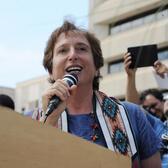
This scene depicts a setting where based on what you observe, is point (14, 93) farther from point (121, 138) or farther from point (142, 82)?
point (121, 138)

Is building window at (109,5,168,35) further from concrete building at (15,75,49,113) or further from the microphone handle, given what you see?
the microphone handle

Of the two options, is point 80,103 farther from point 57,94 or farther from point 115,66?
point 115,66

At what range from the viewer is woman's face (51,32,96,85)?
2230 millimetres

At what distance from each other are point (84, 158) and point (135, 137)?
942mm

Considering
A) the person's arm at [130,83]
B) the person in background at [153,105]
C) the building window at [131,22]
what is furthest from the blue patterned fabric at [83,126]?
the building window at [131,22]

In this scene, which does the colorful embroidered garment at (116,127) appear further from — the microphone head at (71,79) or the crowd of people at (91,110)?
the microphone head at (71,79)

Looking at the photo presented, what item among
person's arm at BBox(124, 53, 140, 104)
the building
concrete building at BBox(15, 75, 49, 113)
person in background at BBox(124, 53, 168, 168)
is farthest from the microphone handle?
concrete building at BBox(15, 75, 49, 113)

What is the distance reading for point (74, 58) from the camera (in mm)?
2230

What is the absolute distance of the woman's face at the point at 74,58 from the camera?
7.32 ft

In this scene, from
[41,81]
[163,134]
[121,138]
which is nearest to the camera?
[121,138]

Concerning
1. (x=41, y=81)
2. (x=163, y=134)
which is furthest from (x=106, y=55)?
(x=163, y=134)

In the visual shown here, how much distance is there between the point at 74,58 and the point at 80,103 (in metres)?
0.20

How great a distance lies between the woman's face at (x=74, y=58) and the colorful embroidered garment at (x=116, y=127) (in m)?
0.15

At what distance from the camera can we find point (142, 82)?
2541 centimetres
